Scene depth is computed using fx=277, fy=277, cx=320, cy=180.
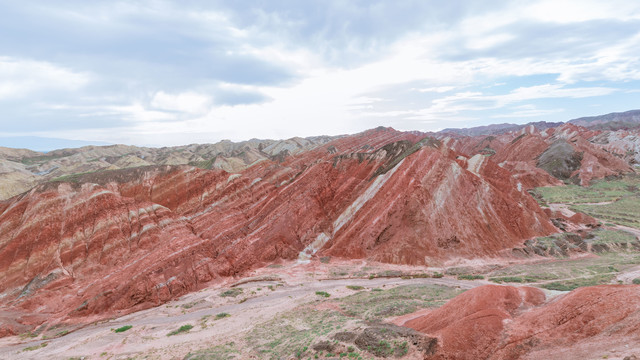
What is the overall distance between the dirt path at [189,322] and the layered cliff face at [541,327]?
47.9 feet

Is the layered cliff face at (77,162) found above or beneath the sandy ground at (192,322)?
above

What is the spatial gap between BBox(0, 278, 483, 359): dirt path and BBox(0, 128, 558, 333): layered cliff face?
432cm

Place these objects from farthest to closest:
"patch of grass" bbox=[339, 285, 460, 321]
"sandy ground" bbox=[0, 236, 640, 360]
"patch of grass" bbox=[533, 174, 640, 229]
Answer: "patch of grass" bbox=[533, 174, 640, 229], "patch of grass" bbox=[339, 285, 460, 321], "sandy ground" bbox=[0, 236, 640, 360]

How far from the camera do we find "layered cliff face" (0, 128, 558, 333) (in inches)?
1323

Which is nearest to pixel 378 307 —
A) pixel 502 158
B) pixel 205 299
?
pixel 205 299

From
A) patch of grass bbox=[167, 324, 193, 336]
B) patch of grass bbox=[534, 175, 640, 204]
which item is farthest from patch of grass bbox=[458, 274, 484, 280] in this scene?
patch of grass bbox=[534, 175, 640, 204]


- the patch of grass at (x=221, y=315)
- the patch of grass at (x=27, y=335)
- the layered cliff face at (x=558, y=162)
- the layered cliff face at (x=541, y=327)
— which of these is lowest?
the patch of grass at (x=27, y=335)

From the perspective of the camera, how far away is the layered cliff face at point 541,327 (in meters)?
10.6

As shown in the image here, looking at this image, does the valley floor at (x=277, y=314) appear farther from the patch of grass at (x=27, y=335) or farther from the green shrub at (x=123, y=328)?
the patch of grass at (x=27, y=335)

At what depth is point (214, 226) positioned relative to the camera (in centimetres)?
4444

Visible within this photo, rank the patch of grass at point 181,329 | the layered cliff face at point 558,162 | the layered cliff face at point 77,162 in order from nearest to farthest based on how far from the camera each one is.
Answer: the patch of grass at point 181,329 → the layered cliff face at point 77,162 → the layered cliff face at point 558,162

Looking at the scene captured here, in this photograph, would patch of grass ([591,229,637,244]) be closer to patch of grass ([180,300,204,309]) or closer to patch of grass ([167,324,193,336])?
patch of grass ([167,324,193,336])

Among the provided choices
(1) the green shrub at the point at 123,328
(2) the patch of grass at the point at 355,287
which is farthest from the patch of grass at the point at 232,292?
(2) the patch of grass at the point at 355,287

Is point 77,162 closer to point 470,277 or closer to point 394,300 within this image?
point 394,300
